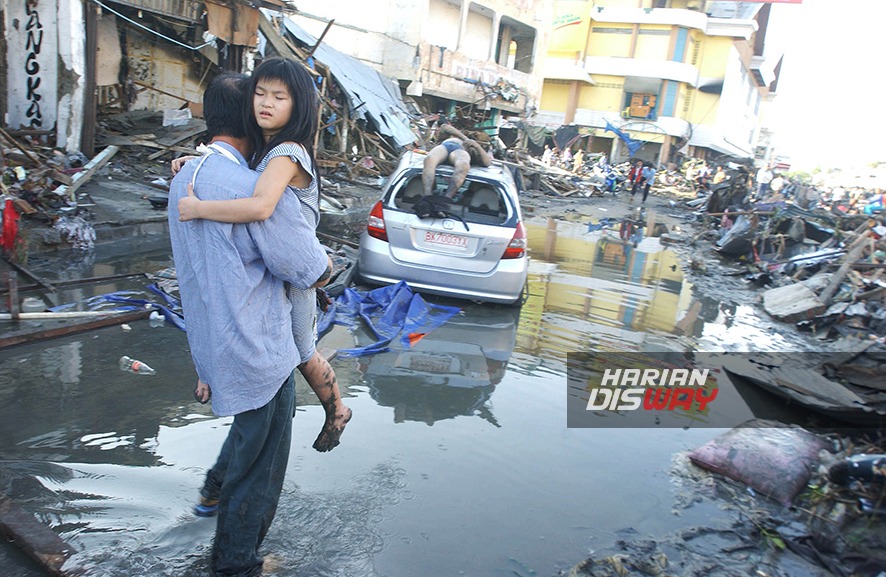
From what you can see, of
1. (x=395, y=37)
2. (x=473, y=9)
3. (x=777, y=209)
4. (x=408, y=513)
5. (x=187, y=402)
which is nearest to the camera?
(x=408, y=513)

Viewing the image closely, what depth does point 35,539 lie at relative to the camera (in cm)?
255

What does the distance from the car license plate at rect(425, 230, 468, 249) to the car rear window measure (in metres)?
0.55

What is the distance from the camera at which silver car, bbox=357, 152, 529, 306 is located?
22.8ft

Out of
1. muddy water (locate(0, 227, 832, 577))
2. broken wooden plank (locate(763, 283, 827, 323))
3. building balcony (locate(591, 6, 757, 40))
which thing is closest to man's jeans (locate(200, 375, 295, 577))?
muddy water (locate(0, 227, 832, 577))

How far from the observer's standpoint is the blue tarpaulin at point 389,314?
6.17 metres

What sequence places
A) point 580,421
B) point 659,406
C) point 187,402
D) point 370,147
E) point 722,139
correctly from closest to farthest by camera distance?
point 187,402, point 580,421, point 659,406, point 370,147, point 722,139

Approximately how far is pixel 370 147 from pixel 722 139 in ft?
145

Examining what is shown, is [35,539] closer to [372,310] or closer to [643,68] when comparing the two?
[372,310]

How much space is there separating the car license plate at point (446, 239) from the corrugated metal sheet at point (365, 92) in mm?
13720

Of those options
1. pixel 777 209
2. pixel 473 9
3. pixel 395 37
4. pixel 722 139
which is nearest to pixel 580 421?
pixel 777 209

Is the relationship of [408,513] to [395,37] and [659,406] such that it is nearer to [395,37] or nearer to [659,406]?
[659,406]

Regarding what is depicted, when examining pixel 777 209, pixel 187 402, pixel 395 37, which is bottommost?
pixel 187 402

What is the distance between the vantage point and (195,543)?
280 centimetres

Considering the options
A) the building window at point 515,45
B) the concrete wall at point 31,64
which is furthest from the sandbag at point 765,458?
the building window at point 515,45
